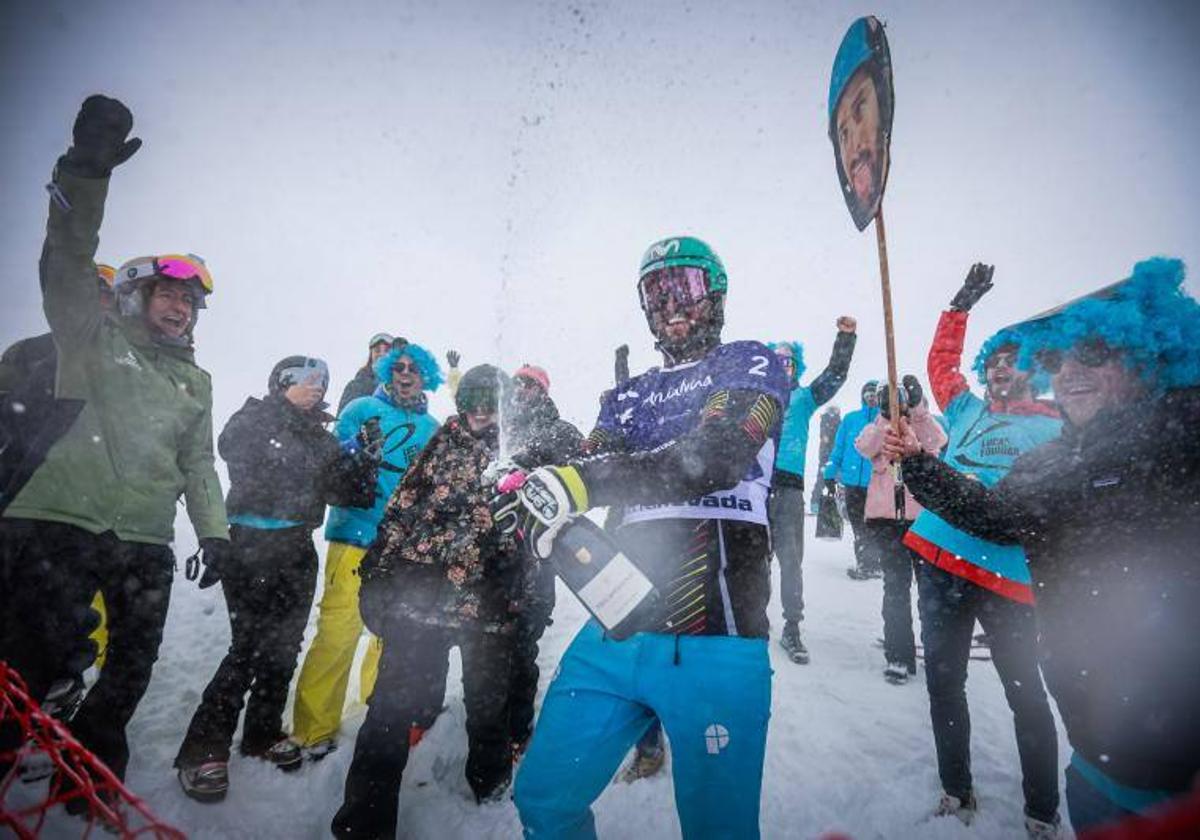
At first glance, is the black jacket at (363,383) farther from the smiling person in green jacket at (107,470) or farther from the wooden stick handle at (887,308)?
the wooden stick handle at (887,308)

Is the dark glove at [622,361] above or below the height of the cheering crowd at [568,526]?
above

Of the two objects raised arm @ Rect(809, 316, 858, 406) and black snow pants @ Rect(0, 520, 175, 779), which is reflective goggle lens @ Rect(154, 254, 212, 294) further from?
raised arm @ Rect(809, 316, 858, 406)

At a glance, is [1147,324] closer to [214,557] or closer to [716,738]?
[716,738]

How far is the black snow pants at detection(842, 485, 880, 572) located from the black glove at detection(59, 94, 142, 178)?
9.04 metres

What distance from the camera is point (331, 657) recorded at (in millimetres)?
4680

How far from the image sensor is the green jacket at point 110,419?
319 cm

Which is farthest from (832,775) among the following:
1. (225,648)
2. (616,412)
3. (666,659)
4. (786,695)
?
(225,648)

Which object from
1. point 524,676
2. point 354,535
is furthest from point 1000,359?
point 354,535

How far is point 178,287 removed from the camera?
421cm

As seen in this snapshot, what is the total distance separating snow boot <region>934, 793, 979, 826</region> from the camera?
3.84 m

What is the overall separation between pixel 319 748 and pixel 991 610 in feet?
18.2

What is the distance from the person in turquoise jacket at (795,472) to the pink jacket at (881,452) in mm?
823

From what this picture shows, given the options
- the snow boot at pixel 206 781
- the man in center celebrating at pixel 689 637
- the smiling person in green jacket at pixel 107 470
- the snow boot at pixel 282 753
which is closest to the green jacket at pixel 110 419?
the smiling person in green jacket at pixel 107 470

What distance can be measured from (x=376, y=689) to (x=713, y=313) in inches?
135
